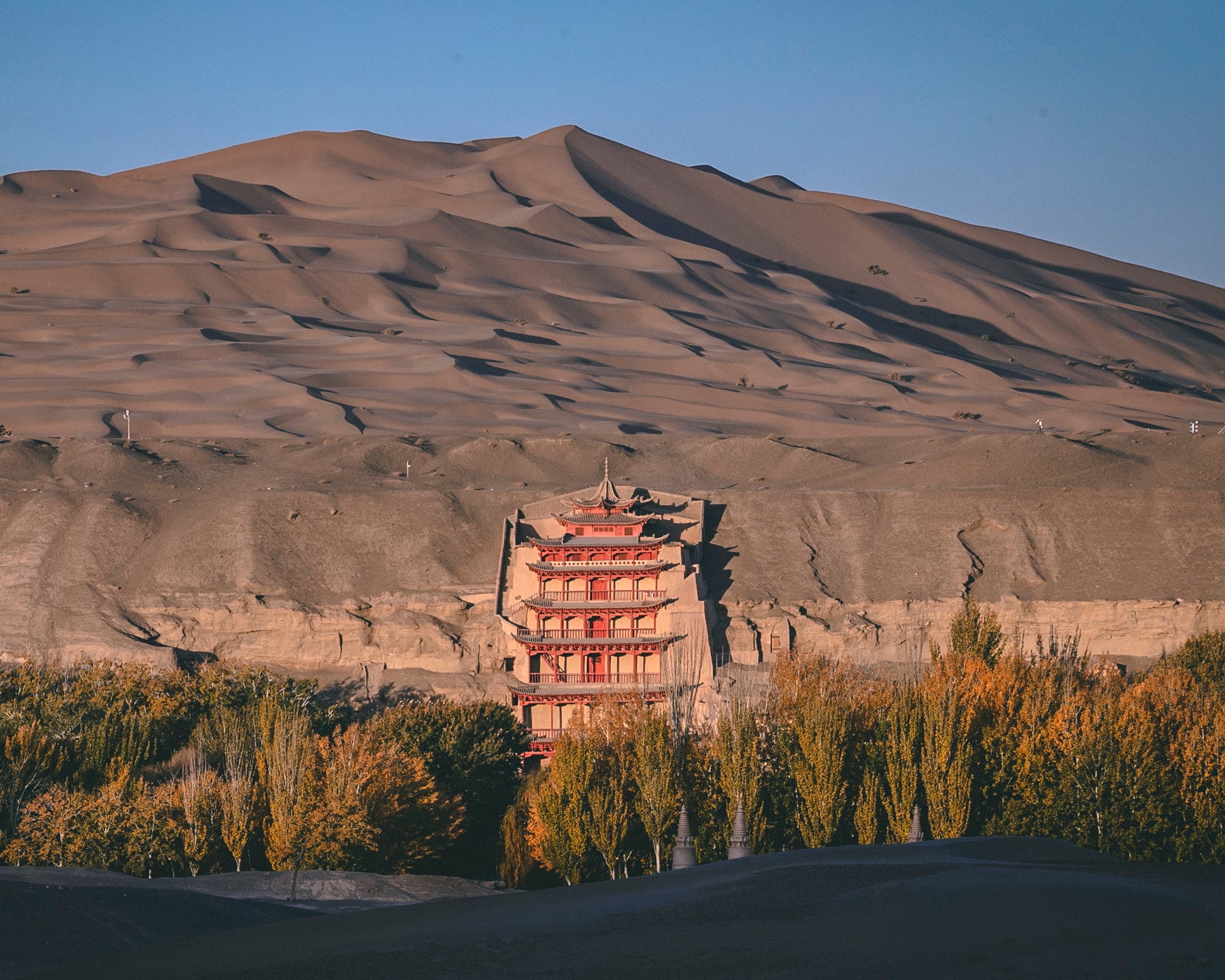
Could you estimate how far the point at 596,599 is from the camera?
5578 cm

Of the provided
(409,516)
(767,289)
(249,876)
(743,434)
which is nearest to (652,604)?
(409,516)

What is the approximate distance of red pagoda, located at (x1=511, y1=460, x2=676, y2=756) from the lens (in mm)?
51812

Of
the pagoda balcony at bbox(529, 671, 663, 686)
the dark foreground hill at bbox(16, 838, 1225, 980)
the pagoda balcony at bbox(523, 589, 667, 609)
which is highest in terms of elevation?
the pagoda balcony at bbox(523, 589, 667, 609)

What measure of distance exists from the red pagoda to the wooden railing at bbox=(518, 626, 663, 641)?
0.13ft

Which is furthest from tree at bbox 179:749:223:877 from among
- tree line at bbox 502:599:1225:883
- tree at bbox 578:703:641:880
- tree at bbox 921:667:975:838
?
tree at bbox 921:667:975:838

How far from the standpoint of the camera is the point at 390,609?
56938 mm

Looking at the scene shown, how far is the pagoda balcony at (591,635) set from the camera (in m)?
52.7

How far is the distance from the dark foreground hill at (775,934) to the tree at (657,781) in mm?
12033

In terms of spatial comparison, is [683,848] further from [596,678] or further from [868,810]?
[596,678]

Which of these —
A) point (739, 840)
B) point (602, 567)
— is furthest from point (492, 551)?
point (739, 840)

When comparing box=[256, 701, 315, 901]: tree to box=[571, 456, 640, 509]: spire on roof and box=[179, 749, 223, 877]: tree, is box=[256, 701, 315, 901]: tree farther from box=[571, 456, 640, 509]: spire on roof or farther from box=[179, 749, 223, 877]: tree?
box=[571, 456, 640, 509]: spire on roof

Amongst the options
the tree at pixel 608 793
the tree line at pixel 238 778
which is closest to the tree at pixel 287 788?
the tree line at pixel 238 778

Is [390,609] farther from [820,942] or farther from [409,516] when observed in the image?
[820,942]

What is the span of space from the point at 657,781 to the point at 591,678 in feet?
57.5
